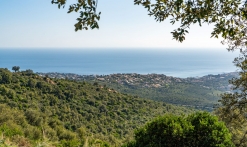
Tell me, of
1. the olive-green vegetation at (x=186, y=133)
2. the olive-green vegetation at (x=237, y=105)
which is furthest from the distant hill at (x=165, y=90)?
the olive-green vegetation at (x=186, y=133)

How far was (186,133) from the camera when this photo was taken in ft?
14.5

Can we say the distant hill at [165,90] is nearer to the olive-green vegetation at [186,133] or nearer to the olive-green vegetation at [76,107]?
the olive-green vegetation at [76,107]

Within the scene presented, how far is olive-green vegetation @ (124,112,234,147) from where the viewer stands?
426cm

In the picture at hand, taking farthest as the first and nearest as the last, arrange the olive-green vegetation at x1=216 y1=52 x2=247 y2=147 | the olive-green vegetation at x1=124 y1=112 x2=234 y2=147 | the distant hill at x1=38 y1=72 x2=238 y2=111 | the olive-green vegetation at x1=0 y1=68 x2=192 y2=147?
the distant hill at x1=38 y1=72 x2=238 y2=111
the olive-green vegetation at x1=0 y1=68 x2=192 y2=147
the olive-green vegetation at x1=216 y1=52 x2=247 y2=147
the olive-green vegetation at x1=124 y1=112 x2=234 y2=147

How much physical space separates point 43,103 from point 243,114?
1617 centimetres

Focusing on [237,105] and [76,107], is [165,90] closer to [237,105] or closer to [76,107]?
[76,107]

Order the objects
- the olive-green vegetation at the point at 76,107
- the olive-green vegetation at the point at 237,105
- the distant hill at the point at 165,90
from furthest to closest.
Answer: the distant hill at the point at 165,90
the olive-green vegetation at the point at 76,107
the olive-green vegetation at the point at 237,105

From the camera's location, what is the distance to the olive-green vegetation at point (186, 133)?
4.26 m

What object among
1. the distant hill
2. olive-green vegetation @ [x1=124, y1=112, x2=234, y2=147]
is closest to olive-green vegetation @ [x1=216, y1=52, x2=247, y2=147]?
olive-green vegetation @ [x1=124, y1=112, x2=234, y2=147]

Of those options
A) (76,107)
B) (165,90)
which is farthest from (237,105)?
(165,90)

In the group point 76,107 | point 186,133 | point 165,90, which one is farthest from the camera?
point 165,90

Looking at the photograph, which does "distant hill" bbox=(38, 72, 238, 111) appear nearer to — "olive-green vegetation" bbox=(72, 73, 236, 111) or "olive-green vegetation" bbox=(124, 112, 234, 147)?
"olive-green vegetation" bbox=(72, 73, 236, 111)

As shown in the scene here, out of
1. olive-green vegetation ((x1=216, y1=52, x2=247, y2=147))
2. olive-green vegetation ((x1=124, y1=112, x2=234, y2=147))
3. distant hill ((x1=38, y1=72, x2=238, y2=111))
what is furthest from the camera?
distant hill ((x1=38, y1=72, x2=238, y2=111))

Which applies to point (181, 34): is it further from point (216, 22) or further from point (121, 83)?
point (121, 83)
